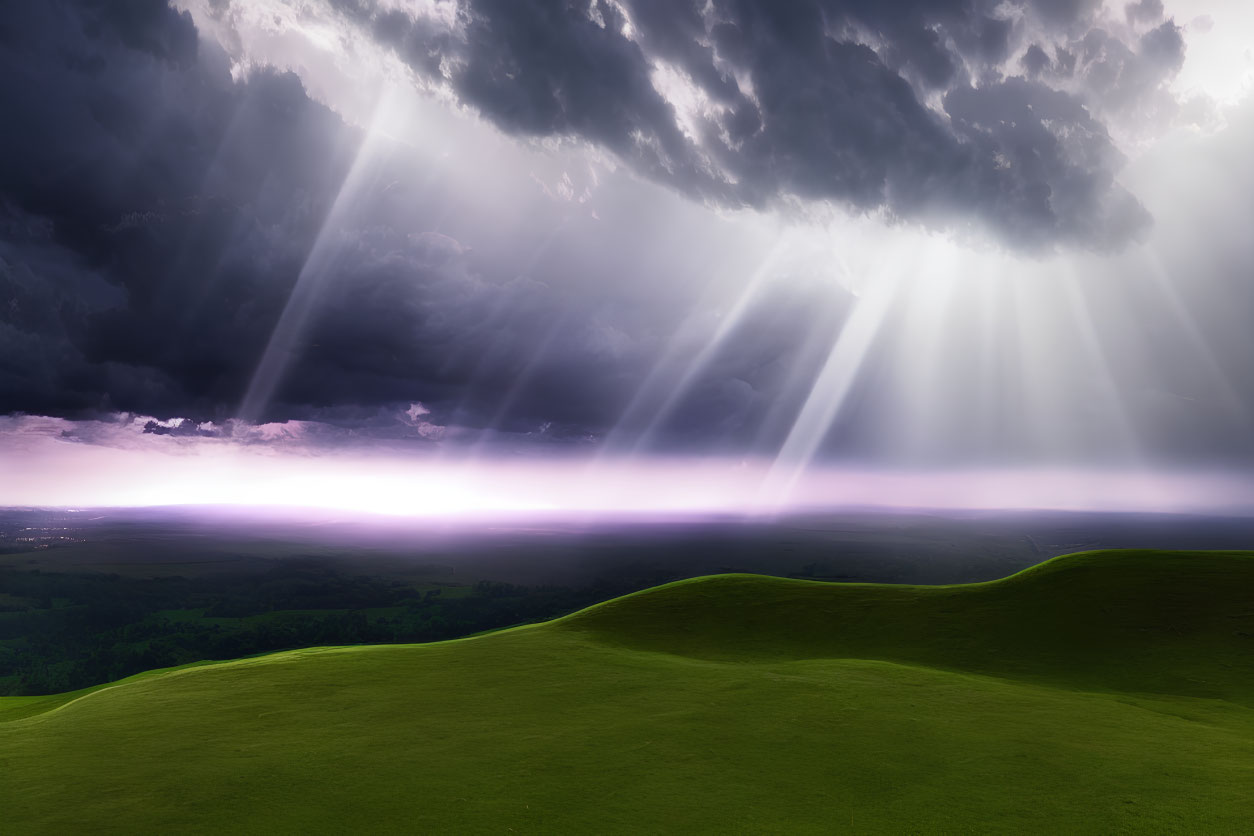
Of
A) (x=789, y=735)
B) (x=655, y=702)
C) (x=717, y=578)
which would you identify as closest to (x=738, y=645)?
(x=717, y=578)

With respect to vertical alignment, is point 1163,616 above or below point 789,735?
above

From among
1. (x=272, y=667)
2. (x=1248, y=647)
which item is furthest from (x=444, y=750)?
(x=1248, y=647)

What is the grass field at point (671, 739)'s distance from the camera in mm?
12570

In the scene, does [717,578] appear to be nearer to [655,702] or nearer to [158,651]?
[655,702]

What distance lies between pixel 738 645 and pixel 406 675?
16830 millimetres

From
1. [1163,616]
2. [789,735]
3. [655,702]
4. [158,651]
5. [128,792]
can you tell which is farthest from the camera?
[158,651]

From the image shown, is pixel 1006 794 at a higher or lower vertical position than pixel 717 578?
lower

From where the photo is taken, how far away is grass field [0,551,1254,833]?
12.6 metres

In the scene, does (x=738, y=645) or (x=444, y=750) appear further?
(x=738, y=645)

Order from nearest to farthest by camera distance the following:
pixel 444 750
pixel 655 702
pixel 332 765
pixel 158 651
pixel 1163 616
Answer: pixel 332 765 → pixel 444 750 → pixel 655 702 → pixel 1163 616 → pixel 158 651

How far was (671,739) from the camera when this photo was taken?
663 inches

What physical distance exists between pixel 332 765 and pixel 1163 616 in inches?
1536

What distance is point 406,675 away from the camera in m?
23.6

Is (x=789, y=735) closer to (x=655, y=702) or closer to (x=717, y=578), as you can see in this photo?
(x=655, y=702)
